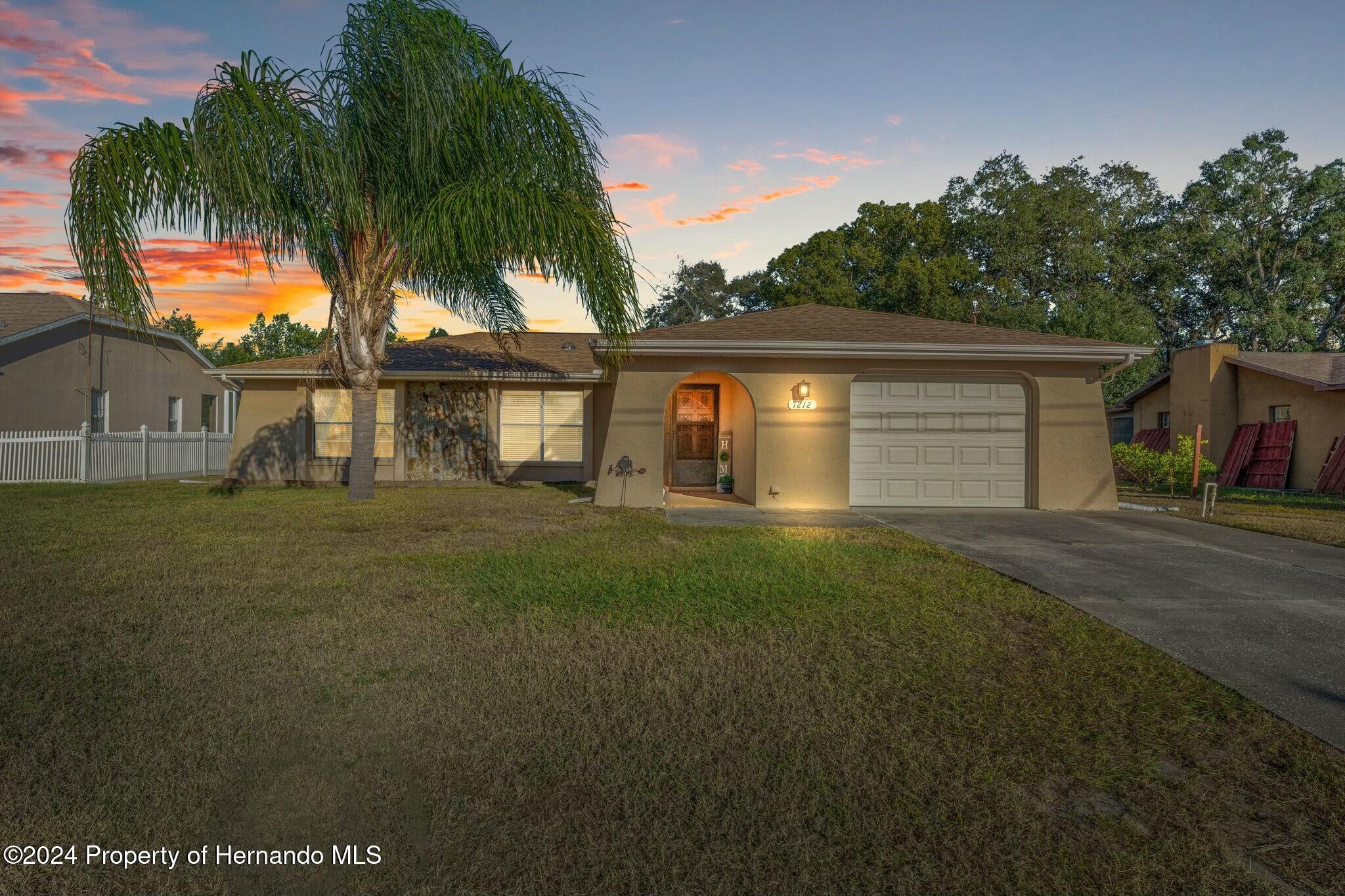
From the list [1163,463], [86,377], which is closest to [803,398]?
[1163,463]

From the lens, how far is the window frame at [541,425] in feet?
55.3

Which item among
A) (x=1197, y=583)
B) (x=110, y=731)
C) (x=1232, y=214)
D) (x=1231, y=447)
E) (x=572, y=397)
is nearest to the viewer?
(x=110, y=731)

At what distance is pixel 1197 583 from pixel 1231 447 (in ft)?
57.4

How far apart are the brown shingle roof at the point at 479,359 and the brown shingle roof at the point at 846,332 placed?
13.1 ft

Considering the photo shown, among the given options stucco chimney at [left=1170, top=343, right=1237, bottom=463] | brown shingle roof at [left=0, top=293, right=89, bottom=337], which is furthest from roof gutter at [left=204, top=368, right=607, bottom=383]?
stucco chimney at [left=1170, top=343, right=1237, bottom=463]

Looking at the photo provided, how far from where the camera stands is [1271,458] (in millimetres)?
18625

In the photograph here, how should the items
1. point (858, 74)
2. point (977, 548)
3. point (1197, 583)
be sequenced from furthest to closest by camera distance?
point (858, 74), point (977, 548), point (1197, 583)

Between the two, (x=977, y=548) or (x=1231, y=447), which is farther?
(x=1231, y=447)

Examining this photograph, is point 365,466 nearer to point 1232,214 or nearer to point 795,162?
point 795,162

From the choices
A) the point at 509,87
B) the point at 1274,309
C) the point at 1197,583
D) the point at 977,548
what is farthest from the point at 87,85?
the point at 1274,309

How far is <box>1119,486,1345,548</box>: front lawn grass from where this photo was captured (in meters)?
9.64

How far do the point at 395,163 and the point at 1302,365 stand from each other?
72.9 ft

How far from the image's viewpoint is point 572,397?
666 inches

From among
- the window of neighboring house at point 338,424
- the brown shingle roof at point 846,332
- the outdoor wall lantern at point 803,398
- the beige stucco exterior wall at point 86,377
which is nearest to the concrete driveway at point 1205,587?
the outdoor wall lantern at point 803,398
